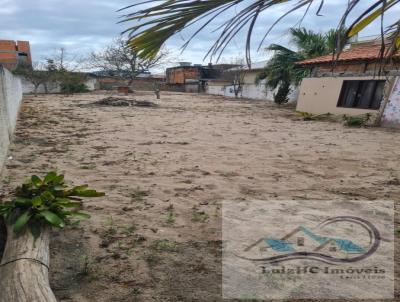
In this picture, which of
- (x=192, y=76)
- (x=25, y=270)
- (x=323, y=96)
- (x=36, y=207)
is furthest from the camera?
(x=192, y=76)

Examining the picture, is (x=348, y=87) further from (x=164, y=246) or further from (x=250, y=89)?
Result: (x=250, y=89)

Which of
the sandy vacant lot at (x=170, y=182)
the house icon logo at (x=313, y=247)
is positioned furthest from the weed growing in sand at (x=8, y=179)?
the house icon logo at (x=313, y=247)

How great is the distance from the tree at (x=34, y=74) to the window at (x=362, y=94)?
20.4m

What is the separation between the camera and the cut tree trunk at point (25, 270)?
5.49 ft

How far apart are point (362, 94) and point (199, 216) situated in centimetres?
1146

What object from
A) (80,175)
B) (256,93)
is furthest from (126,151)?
(256,93)

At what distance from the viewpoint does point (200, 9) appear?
1.46 metres

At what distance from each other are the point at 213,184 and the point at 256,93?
84.6 ft

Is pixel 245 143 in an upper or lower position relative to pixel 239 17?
lower

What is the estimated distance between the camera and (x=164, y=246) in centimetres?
275

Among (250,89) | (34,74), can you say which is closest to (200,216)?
(34,74)

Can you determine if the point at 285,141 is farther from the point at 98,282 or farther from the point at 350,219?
the point at 98,282

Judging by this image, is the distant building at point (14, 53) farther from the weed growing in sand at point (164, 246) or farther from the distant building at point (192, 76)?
the distant building at point (192, 76)

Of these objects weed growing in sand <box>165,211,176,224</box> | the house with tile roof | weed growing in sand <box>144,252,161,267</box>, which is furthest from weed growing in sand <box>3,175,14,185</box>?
the house with tile roof
